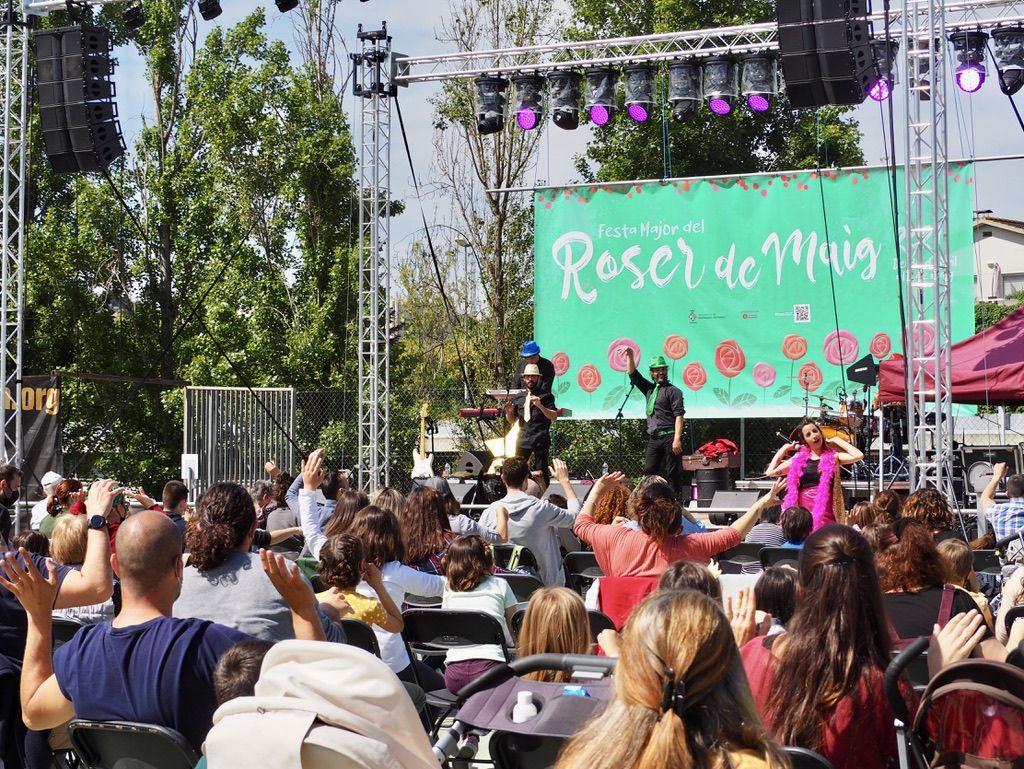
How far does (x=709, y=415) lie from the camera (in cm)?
1602

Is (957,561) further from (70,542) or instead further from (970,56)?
(970,56)

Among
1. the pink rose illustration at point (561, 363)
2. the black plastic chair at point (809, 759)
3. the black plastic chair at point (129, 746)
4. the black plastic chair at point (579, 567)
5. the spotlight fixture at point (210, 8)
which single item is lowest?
the black plastic chair at point (579, 567)

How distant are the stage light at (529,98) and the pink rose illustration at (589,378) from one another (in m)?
3.50

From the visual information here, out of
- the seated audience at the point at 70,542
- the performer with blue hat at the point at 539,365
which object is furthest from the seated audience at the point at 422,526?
the performer with blue hat at the point at 539,365

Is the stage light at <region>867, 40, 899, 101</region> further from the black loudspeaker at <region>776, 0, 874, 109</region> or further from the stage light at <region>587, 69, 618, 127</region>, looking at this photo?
the stage light at <region>587, 69, 618, 127</region>

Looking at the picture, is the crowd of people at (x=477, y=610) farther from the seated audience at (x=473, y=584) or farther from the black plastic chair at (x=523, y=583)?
the black plastic chair at (x=523, y=583)

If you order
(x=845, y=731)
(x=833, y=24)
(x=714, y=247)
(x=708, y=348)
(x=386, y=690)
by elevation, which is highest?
(x=833, y=24)

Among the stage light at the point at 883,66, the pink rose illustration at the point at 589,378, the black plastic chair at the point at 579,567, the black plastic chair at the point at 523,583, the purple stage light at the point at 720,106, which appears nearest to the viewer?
the black plastic chair at the point at 523,583

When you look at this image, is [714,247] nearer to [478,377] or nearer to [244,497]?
[478,377]

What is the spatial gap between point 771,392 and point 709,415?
0.86 m

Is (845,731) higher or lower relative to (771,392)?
lower

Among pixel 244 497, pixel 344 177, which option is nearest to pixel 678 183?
pixel 344 177

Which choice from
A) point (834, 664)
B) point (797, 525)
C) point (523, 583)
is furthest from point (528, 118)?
point (834, 664)

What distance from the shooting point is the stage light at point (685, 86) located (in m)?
13.8
